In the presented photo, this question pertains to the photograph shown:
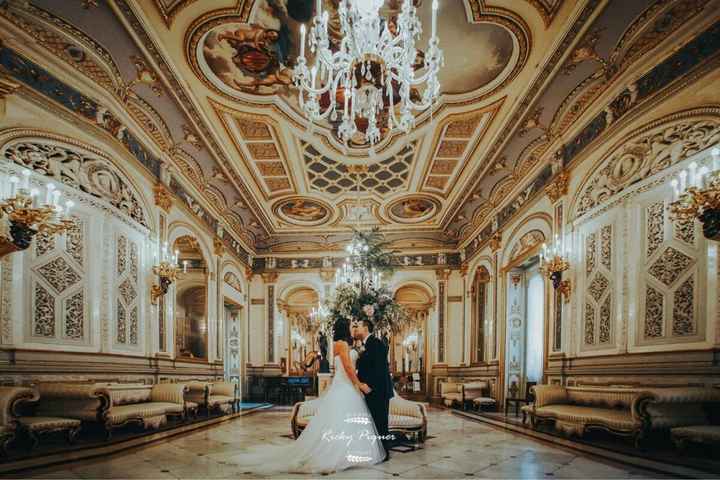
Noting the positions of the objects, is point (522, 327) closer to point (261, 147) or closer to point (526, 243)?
point (526, 243)

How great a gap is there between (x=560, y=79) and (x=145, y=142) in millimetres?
6464

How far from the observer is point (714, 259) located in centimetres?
469

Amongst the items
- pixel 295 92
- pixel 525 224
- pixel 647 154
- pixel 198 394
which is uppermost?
pixel 295 92

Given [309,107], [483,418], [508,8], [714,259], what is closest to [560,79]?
[508,8]

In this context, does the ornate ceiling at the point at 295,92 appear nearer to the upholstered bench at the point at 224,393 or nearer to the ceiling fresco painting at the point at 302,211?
the ceiling fresco painting at the point at 302,211

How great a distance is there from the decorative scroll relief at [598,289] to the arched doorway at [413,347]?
26.3 ft

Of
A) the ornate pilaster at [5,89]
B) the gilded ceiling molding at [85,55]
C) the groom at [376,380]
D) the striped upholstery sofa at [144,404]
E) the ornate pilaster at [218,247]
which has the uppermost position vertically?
the gilded ceiling molding at [85,55]

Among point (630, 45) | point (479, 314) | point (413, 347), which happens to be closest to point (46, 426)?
point (630, 45)

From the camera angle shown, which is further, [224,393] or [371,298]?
[224,393]

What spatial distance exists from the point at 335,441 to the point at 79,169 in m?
4.98

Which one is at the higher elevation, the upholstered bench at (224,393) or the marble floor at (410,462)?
the marble floor at (410,462)

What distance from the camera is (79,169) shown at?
20.6 feet

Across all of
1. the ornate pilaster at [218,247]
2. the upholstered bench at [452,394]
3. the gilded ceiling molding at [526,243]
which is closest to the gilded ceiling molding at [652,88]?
Result: the gilded ceiling molding at [526,243]

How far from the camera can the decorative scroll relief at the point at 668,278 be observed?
16.3ft
